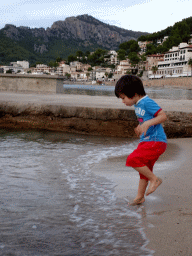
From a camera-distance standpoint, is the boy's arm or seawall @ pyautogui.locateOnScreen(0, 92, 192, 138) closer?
the boy's arm

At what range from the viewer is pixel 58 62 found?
17038 centimetres

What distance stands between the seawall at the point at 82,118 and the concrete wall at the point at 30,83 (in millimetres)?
6054

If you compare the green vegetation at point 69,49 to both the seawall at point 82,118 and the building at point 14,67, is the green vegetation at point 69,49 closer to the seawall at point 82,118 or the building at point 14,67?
the building at point 14,67

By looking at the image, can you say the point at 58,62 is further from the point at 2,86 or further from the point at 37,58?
the point at 2,86

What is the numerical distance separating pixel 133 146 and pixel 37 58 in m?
181

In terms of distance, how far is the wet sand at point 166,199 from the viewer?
1.51 m

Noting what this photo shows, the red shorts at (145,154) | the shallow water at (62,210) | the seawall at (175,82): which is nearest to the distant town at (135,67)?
the seawall at (175,82)

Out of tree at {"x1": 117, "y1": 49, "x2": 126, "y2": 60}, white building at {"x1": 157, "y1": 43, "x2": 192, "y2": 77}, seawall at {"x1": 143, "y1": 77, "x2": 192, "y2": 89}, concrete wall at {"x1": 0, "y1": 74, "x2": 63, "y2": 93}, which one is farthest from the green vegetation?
concrete wall at {"x1": 0, "y1": 74, "x2": 63, "y2": 93}

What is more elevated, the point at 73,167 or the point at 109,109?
the point at 109,109

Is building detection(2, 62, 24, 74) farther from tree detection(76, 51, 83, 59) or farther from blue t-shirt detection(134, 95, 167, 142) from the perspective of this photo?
blue t-shirt detection(134, 95, 167, 142)

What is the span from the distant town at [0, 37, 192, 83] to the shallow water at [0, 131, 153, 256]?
7892 cm

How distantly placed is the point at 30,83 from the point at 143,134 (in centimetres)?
992

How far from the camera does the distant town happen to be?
3816 inches

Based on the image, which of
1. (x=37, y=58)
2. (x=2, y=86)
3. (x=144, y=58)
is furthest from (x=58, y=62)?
(x=2, y=86)
